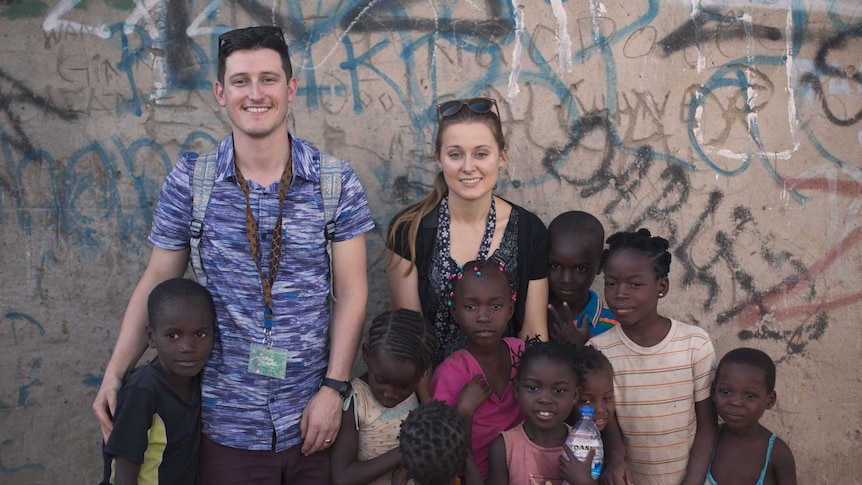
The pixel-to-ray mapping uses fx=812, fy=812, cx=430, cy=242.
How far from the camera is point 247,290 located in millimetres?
3080

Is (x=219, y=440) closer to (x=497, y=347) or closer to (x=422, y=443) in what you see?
(x=422, y=443)

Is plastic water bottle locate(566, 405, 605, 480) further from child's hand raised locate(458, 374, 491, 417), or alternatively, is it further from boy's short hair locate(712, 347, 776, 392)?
boy's short hair locate(712, 347, 776, 392)

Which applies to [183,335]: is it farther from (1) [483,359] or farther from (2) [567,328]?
(2) [567,328]

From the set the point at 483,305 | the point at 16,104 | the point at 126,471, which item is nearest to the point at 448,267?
the point at 483,305

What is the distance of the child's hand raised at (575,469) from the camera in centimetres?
294

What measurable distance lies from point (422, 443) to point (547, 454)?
54 cm

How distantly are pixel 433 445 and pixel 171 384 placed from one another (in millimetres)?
1003

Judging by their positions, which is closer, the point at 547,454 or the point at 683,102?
the point at 547,454

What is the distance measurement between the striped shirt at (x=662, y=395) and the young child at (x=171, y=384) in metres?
1.64

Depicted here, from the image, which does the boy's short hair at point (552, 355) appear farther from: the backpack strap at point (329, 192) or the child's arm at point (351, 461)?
the backpack strap at point (329, 192)

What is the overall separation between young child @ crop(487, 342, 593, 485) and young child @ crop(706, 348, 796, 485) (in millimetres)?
635

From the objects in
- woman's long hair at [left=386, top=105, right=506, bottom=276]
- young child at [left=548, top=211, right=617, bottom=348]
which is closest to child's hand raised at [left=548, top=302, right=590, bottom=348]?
young child at [left=548, top=211, right=617, bottom=348]

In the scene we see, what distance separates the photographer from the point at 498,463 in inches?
122

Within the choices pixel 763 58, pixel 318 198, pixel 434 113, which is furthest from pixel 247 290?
pixel 763 58
